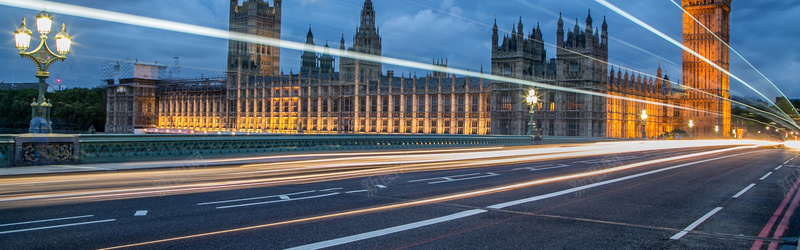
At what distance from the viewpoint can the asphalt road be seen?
28.8 feet

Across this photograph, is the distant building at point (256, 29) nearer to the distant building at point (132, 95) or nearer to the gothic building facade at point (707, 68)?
the distant building at point (132, 95)

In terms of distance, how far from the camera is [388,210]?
455 inches

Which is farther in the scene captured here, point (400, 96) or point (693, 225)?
point (400, 96)

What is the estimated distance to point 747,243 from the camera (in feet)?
29.7

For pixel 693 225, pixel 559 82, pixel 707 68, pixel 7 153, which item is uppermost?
pixel 707 68

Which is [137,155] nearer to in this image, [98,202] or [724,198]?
[98,202]

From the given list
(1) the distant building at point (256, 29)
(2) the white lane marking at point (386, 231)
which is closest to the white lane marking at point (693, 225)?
(2) the white lane marking at point (386, 231)

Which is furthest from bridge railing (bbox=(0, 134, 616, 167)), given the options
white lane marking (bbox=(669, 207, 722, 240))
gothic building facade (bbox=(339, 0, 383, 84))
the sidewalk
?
gothic building facade (bbox=(339, 0, 383, 84))

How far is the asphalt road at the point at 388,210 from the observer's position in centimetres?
877

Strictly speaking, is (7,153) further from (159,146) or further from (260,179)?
(260,179)

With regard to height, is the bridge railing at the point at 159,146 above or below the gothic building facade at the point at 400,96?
below

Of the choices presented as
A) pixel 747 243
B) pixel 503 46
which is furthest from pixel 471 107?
pixel 747 243

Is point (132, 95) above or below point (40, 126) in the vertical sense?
above

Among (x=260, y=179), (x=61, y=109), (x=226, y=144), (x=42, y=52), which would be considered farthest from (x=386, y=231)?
(x=61, y=109)
